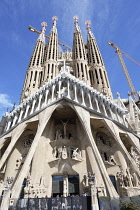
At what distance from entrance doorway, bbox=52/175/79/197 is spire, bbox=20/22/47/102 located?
47.1 ft

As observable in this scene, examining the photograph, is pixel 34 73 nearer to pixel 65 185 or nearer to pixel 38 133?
pixel 38 133

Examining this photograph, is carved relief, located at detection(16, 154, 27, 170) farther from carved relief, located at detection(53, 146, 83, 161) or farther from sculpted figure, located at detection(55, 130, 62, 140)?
sculpted figure, located at detection(55, 130, 62, 140)

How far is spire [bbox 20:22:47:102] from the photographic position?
26781mm

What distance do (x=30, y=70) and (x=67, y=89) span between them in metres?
13.8

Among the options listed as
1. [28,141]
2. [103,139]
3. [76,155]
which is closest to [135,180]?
[76,155]

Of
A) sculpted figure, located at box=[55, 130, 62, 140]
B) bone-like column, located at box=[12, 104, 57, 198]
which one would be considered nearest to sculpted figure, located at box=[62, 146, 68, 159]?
sculpted figure, located at box=[55, 130, 62, 140]

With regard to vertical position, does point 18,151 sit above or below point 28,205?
above

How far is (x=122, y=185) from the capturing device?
50.2 ft

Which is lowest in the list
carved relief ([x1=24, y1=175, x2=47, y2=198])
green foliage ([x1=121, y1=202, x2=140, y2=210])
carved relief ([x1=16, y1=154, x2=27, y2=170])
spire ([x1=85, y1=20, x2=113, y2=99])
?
green foliage ([x1=121, y1=202, x2=140, y2=210])

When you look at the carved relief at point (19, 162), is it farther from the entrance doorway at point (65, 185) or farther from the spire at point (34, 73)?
the spire at point (34, 73)

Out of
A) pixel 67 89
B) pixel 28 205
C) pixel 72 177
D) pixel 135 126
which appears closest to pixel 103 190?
pixel 72 177

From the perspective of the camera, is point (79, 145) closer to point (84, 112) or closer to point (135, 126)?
point (84, 112)

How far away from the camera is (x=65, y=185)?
1670 cm

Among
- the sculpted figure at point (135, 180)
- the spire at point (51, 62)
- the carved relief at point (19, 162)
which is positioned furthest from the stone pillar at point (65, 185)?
the spire at point (51, 62)
